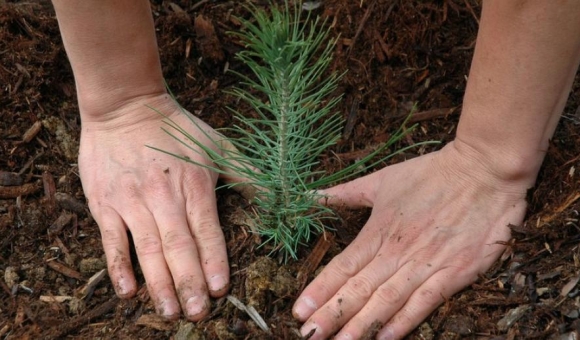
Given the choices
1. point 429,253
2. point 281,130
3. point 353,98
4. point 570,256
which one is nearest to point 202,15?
point 353,98

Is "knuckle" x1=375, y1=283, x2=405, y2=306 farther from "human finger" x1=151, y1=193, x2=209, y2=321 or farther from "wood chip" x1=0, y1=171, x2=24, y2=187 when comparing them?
"wood chip" x1=0, y1=171, x2=24, y2=187

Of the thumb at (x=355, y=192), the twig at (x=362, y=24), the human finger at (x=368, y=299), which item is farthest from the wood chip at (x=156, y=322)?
the twig at (x=362, y=24)

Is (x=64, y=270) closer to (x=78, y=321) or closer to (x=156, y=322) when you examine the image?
(x=78, y=321)

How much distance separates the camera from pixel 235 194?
1962 millimetres

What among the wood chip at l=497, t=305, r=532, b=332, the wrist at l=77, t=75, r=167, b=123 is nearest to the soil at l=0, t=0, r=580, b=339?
the wood chip at l=497, t=305, r=532, b=332

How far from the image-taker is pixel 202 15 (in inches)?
97.3

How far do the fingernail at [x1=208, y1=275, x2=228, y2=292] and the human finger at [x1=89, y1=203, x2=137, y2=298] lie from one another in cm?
21

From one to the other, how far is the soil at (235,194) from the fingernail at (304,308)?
3cm

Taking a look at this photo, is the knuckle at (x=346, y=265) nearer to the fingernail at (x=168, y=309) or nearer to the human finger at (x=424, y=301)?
the human finger at (x=424, y=301)

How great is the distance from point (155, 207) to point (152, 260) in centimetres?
16

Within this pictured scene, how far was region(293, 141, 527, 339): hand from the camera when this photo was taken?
1629mm

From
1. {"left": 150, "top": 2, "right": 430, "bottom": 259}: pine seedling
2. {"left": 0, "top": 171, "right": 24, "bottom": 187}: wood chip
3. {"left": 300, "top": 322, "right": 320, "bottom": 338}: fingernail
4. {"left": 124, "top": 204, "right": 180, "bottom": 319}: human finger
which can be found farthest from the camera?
{"left": 0, "top": 171, "right": 24, "bottom": 187}: wood chip

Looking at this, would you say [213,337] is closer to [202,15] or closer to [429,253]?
[429,253]

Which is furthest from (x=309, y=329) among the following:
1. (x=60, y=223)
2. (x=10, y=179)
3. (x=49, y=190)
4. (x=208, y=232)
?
(x=10, y=179)
